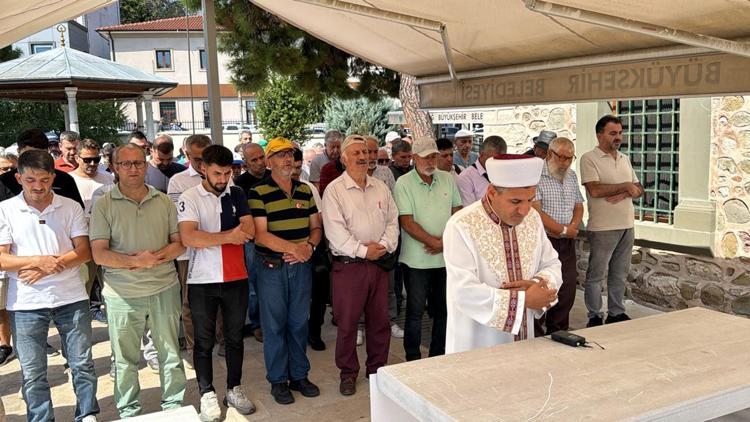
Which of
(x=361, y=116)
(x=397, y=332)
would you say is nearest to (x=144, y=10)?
(x=361, y=116)

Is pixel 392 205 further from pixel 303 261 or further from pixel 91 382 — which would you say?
pixel 91 382

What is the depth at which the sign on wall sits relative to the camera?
319 centimetres

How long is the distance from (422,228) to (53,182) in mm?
2686

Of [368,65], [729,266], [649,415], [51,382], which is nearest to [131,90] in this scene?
[368,65]

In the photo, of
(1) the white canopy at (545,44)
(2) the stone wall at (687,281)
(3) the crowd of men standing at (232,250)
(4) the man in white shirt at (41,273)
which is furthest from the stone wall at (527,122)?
(4) the man in white shirt at (41,273)

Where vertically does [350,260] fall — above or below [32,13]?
below

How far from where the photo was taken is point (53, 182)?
173 inches

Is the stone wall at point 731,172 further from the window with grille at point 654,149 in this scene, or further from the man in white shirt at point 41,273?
the man in white shirt at point 41,273

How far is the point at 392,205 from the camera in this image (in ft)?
15.8

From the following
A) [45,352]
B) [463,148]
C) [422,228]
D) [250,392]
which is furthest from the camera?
[463,148]

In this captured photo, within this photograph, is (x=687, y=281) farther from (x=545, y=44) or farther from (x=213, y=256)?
(x=213, y=256)

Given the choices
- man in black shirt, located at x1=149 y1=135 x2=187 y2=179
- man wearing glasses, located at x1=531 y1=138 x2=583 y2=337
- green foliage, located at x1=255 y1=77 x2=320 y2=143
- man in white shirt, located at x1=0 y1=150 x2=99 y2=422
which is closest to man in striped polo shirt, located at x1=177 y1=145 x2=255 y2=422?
man in white shirt, located at x1=0 y1=150 x2=99 y2=422

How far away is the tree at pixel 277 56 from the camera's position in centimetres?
917

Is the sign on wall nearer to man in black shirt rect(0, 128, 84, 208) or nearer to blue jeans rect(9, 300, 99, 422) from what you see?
man in black shirt rect(0, 128, 84, 208)
